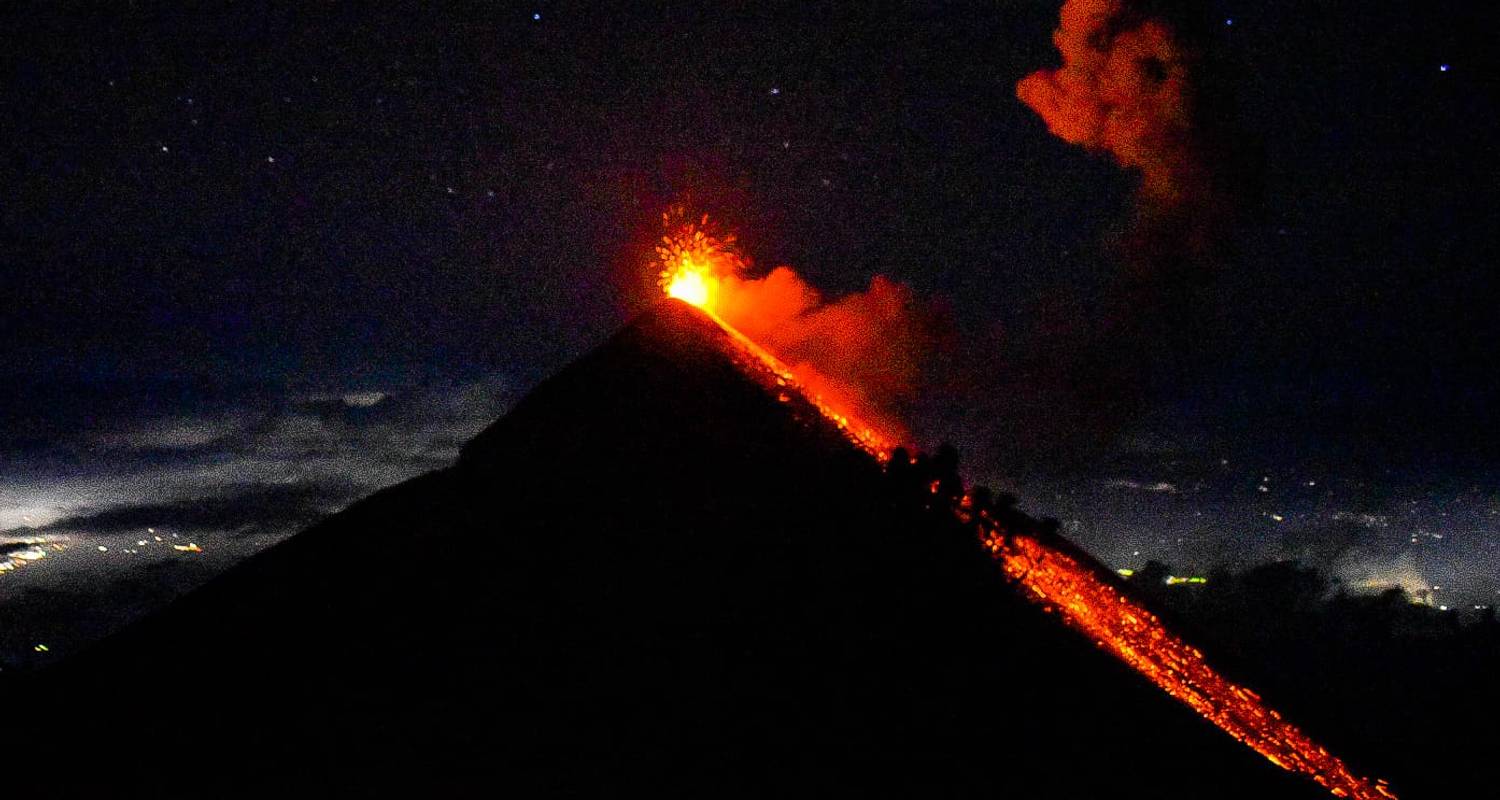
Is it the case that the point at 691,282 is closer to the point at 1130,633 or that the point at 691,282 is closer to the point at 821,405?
the point at 821,405

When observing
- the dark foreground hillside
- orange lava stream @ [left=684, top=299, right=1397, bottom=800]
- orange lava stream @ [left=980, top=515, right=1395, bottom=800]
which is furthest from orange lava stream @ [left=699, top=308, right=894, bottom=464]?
orange lava stream @ [left=980, top=515, right=1395, bottom=800]

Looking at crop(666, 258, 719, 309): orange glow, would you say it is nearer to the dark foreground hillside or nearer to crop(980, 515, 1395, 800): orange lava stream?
the dark foreground hillside

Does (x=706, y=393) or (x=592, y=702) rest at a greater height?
(x=706, y=393)

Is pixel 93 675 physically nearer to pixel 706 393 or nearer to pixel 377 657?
pixel 377 657

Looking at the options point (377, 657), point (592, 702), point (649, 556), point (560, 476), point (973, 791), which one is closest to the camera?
point (973, 791)

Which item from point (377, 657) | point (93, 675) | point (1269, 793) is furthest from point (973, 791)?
point (93, 675)
